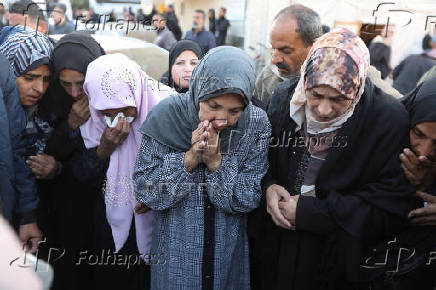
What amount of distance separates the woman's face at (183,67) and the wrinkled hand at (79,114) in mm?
852

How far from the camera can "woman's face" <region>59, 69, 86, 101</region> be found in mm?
2166

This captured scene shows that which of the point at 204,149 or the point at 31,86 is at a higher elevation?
the point at 31,86

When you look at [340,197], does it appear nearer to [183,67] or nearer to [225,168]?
[225,168]

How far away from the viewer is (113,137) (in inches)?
76.8

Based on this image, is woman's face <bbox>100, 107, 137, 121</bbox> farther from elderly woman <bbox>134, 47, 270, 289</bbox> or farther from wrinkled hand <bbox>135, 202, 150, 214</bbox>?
wrinkled hand <bbox>135, 202, 150, 214</bbox>

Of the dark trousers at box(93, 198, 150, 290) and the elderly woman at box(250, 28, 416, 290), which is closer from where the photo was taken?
the elderly woman at box(250, 28, 416, 290)

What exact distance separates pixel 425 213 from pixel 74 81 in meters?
1.92

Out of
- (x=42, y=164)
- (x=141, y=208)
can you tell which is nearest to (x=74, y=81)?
(x=42, y=164)

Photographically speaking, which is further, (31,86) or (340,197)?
(31,86)

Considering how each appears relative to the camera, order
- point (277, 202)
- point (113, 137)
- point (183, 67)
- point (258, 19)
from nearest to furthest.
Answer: point (277, 202) → point (113, 137) → point (183, 67) → point (258, 19)

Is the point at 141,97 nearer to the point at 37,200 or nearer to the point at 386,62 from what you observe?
the point at 37,200

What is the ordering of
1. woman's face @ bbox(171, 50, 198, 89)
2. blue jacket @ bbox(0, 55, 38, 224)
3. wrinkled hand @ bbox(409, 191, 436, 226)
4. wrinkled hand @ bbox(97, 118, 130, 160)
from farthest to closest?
1. woman's face @ bbox(171, 50, 198, 89)
2. wrinkled hand @ bbox(97, 118, 130, 160)
3. blue jacket @ bbox(0, 55, 38, 224)
4. wrinkled hand @ bbox(409, 191, 436, 226)

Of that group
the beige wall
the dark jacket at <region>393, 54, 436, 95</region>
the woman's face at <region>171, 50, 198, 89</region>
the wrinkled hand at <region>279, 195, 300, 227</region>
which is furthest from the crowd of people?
the beige wall

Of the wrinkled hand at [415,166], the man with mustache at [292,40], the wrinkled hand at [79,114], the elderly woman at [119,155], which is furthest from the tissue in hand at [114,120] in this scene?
the wrinkled hand at [415,166]
